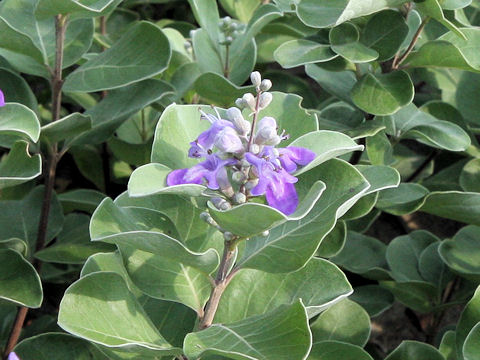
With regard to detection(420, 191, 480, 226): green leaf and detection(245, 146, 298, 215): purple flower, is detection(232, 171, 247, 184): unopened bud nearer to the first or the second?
detection(245, 146, 298, 215): purple flower

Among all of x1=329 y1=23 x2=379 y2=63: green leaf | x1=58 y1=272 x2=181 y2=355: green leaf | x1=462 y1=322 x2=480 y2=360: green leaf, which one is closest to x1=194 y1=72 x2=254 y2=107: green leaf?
x1=329 y1=23 x2=379 y2=63: green leaf

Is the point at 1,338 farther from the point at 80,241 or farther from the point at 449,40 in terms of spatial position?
the point at 449,40

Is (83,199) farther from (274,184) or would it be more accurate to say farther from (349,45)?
(274,184)

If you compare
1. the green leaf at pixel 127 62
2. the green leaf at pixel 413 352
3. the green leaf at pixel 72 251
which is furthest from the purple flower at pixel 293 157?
the green leaf at pixel 72 251

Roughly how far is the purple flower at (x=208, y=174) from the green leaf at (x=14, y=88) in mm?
961

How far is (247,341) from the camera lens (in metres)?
1.34

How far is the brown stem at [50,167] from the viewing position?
1.94m

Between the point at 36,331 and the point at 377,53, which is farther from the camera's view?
the point at 36,331

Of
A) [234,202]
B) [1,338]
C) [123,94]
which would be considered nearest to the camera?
[234,202]

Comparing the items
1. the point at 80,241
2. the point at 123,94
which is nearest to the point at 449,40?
the point at 123,94

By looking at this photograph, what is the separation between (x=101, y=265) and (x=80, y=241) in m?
0.62

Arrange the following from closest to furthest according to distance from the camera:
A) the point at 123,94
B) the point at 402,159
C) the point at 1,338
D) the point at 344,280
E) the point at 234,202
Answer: the point at 234,202 < the point at 344,280 < the point at 123,94 < the point at 1,338 < the point at 402,159

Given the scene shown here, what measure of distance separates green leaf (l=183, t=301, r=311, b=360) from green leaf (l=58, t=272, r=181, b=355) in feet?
0.24

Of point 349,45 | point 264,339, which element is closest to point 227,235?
point 264,339
